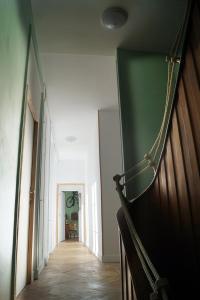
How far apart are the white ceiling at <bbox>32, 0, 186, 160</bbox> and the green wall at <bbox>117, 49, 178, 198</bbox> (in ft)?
0.63

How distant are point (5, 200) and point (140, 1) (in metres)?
2.41

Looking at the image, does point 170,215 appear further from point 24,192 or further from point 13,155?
point 24,192

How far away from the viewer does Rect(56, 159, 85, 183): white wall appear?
9414 mm

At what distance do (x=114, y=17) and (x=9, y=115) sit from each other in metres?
1.65

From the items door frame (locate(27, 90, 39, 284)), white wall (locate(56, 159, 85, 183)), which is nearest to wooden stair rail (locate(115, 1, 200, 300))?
door frame (locate(27, 90, 39, 284))

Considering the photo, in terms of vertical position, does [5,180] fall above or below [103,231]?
above

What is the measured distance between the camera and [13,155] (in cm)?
→ 220

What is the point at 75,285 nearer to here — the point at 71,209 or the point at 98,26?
the point at 98,26

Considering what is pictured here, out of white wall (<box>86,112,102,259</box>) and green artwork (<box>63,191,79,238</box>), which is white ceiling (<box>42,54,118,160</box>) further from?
green artwork (<box>63,191,79,238</box>)

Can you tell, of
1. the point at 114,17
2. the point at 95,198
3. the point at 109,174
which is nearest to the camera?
the point at 114,17

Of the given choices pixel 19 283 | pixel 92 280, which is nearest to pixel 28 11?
pixel 19 283

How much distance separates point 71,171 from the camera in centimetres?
959

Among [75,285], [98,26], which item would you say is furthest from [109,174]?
[98,26]

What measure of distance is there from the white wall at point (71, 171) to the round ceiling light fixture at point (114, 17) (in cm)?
690
